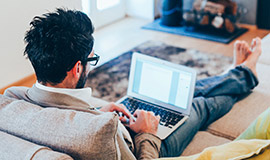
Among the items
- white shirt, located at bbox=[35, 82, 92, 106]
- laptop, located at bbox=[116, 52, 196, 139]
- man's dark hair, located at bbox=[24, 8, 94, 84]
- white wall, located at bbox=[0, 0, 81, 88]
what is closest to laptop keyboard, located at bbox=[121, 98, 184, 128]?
laptop, located at bbox=[116, 52, 196, 139]

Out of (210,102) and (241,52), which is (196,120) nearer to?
(210,102)

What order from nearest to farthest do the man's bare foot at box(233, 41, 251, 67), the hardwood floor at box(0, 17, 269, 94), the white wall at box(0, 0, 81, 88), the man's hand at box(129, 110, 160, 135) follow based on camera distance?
the man's hand at box(129, 110, 160, 135) → the man's bare foot at box(233, 41, 251, 67) → the white wall at box(0, 0, 81, 88) → the hardwood floor at box(0, 17, 269, 94)

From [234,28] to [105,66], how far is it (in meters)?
1.70

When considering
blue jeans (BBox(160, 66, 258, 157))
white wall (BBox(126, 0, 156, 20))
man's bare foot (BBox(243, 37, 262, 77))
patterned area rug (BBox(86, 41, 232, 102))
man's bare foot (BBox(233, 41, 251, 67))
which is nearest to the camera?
blue jeans (BBox(160, 66, 258, 157))

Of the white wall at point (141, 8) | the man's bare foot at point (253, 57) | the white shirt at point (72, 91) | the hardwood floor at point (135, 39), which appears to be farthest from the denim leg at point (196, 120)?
the white wall at point (141, 8)

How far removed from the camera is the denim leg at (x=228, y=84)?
6.66 ft

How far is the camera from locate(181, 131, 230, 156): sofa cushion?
64.8 inches

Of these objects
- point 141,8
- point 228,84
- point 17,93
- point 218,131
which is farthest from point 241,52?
point 141,8

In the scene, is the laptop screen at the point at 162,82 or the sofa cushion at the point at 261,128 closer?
the sofa cushion at the point at 261,128

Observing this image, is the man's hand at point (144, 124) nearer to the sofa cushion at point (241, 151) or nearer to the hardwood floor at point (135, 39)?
the sofa cushion at point (241, 151)

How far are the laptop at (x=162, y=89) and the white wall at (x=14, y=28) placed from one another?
2.85ft

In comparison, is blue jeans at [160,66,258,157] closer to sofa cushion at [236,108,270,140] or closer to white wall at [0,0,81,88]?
sofa cushion at [236,108,270,140]

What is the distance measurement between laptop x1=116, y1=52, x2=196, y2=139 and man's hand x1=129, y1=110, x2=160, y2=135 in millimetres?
113

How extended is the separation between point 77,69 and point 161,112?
662 millimetres
